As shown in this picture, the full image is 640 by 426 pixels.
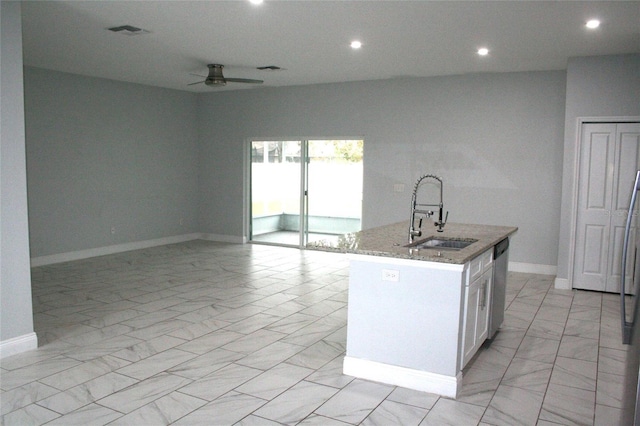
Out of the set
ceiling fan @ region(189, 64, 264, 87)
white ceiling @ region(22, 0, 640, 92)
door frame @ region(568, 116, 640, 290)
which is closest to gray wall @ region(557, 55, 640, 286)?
door frame @ region(568, 116, 640, 290)

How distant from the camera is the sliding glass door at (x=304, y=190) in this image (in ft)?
27.8

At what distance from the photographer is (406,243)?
3740 millimetres

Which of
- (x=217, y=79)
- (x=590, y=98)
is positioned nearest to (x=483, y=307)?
(x=590, y=98)

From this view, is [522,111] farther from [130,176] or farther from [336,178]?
[130,176]

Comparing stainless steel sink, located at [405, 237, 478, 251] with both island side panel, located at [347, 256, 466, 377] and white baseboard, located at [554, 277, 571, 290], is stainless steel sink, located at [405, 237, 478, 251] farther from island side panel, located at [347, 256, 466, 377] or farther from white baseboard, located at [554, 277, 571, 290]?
white baseboard, located at [554, 277, 571, 290]

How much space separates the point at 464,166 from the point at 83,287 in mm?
5223

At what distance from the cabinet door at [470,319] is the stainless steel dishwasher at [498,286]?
51cm

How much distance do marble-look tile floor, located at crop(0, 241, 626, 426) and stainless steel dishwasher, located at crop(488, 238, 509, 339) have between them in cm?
19

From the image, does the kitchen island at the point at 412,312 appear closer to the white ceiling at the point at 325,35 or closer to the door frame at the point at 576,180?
the white ceiling at the point at 325,35

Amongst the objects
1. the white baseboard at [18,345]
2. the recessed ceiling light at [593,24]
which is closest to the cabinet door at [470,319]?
the recessed ceiling light at [593,24]

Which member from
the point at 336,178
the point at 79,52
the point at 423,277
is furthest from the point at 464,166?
the point at 79,52

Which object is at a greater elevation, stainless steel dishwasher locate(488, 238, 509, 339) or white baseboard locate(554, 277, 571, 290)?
stainless steel dishwasher locate(488, 238, 509, 339)

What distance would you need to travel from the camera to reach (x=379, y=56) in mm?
6059

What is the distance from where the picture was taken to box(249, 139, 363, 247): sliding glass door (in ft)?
27.8
